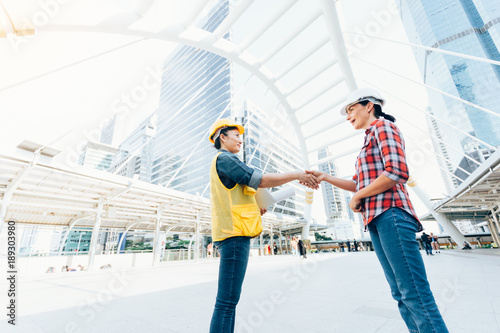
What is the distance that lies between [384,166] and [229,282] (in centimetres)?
115

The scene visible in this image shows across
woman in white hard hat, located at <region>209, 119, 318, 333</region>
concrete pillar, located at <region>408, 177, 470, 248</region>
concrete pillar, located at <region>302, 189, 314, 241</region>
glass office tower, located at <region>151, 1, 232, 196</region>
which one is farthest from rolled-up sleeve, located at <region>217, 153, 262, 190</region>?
glass office tower, located at <region>151, 1, 232, 196</region>

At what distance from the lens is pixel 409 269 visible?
1107 millimetres

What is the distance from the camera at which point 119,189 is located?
916cm

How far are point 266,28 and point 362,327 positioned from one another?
21.9 ft

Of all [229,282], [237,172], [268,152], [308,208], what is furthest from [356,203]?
[268,152]

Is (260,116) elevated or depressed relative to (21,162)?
elevated

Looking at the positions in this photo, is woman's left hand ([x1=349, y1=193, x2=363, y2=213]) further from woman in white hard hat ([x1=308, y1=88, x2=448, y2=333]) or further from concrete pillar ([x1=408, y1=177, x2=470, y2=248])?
concrete pillar ([x1=408, y1=177, x2=470, y2=248])

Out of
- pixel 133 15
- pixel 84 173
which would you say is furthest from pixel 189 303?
pixel 84 173

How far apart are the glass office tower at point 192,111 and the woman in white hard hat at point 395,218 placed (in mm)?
50679

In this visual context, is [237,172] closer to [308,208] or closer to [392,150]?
[392,150]

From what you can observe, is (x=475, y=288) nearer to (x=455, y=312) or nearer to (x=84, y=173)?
(x=455, y=312)

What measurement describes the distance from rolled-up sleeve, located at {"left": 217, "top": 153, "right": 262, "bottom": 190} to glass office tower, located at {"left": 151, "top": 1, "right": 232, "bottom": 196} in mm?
50484

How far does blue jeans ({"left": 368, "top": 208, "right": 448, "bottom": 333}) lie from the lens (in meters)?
1.04

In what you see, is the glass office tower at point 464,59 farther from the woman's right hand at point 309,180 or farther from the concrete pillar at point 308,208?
the woman's right hand at point 309,180
